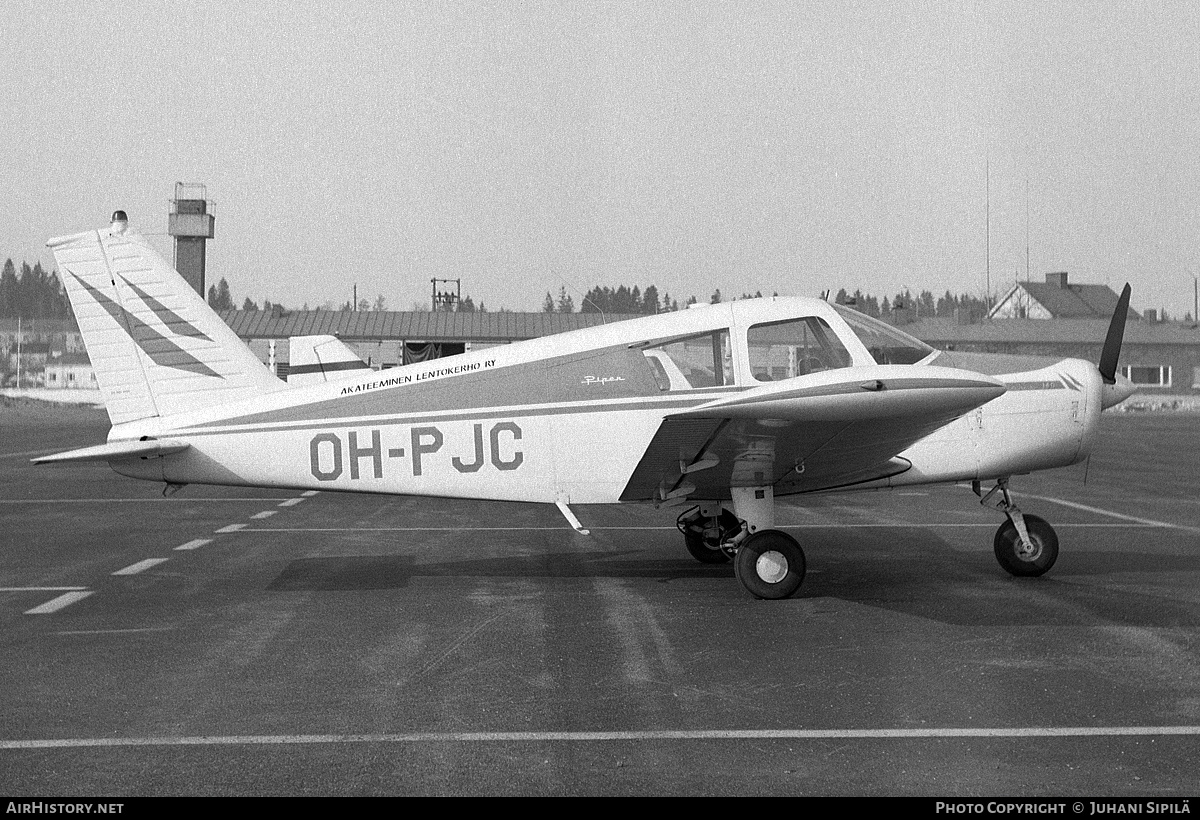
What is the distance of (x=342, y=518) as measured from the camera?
15.1 metres

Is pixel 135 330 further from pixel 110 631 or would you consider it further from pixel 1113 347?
pixel 1113 347

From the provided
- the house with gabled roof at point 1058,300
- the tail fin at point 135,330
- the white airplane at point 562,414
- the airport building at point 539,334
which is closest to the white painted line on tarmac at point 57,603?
the white airplane at point 562,414

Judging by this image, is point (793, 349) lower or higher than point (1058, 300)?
lower

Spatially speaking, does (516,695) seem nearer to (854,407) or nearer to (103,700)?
(103,700)

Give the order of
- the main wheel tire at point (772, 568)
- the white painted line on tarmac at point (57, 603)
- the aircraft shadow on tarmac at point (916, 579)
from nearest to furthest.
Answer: the aircraft shadow on tarmac at point (916, 579) → the white painted line on tarmac at point (57, 603) → the main wheel tire at point (772, 568)

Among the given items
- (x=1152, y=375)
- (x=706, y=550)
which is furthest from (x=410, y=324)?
(x=706, y=550)

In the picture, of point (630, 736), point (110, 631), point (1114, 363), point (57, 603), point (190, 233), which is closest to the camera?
point (630, 736)

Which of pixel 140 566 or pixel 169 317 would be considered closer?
pixel 169 317

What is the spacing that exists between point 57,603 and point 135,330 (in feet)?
7.33

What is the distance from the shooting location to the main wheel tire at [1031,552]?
9672 mm

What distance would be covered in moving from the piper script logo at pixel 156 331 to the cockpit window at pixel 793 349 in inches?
173

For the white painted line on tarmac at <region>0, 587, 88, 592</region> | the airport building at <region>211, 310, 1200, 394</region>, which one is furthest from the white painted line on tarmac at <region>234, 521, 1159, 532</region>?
the airport building at <region>211, 310, 1200, 394</region>

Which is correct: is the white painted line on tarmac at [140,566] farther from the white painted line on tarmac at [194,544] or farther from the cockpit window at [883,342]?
the cockpit window at [883,342]

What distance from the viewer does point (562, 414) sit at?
360 inches
